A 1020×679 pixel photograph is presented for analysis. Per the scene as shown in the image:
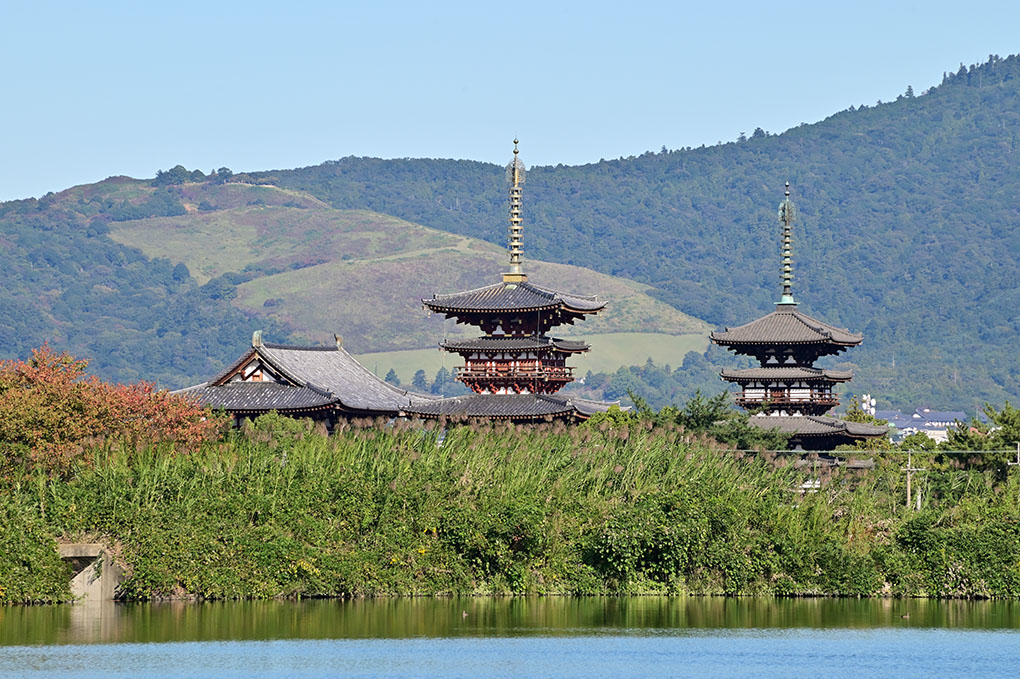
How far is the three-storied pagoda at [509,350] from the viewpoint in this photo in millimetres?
61906

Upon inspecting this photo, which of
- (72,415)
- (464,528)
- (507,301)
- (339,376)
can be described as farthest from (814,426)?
(72,415)

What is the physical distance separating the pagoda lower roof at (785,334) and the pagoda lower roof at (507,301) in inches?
296

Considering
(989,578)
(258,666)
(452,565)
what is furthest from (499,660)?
(989,578)

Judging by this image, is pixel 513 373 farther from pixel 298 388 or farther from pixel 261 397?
pixel 261 397

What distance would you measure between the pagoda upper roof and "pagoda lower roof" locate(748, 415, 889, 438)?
12423mm

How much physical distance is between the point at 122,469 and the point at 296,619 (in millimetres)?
5867

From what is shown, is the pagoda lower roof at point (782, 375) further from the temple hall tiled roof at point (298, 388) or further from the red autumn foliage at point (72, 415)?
the red autumn foliage at point (72, 415)

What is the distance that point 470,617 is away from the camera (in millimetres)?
37875

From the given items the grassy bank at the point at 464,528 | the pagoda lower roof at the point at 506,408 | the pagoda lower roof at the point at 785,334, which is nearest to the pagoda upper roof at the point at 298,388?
the pagoda lower roof at the point at 506,408

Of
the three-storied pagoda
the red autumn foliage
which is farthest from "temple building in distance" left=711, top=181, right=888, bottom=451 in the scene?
the red autumn foliage

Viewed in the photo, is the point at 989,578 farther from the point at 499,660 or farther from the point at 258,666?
the point at 258,666

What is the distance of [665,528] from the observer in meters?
40.4

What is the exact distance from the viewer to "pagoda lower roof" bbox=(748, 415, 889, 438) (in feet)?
212

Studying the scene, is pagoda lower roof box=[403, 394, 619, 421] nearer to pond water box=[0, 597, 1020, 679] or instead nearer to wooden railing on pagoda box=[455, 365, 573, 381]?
wooden railing on pagoda box=[455, 365, 573, 381]
